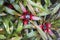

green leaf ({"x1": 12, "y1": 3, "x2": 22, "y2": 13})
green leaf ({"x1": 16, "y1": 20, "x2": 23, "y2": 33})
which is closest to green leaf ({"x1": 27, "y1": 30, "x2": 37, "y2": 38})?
green leaf ({"x1": 16, "y1": 20, "x2": 23, "y2": 33})

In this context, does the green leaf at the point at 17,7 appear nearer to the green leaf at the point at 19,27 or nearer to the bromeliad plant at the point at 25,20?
the bromeliad plant at the point at 25,20

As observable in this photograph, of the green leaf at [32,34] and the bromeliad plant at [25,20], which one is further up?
the bromeliad plant at [25,20]

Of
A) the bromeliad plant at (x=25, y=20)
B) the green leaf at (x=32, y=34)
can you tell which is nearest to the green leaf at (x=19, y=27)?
the bromeliad plant at (x=25, y=20)

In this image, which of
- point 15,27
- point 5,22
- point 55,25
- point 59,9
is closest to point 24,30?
point 15,27

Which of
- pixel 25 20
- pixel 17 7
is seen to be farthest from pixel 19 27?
pixel 17 7

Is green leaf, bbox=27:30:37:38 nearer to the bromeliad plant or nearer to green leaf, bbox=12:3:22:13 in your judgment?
the bromeliad plant

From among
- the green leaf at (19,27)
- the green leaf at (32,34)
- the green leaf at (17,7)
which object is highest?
the green leaf at (17,7)

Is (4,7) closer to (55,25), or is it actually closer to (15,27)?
(15,27)

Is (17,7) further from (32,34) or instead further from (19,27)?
(32,34)
